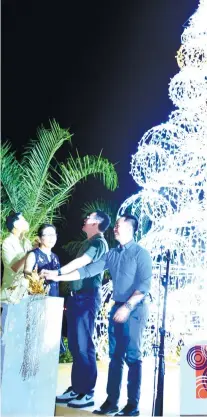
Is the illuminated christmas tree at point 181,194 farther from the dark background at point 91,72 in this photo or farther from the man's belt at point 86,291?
the man's belt at point 86,291

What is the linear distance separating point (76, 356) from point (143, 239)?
1.06 metres

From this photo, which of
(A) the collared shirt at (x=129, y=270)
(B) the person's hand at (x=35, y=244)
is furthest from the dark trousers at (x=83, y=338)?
(B) the person's hand at (x=35, y=244)

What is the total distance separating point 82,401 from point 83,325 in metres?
0.55

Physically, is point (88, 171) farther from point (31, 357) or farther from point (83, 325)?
point (31, 357)

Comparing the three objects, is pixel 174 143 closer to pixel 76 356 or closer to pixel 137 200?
pixel 137 200

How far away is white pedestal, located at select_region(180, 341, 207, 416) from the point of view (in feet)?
12.3

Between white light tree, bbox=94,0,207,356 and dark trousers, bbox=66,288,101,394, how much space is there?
0.41 m

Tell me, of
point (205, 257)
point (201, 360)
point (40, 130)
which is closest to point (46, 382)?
point (201, 360)

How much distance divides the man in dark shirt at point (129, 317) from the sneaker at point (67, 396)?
28cm

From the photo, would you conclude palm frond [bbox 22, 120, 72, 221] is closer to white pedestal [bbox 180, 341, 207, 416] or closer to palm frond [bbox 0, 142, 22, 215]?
palm frond [bbox 0, 142, 22, 215]

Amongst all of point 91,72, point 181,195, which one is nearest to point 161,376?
point 181,195

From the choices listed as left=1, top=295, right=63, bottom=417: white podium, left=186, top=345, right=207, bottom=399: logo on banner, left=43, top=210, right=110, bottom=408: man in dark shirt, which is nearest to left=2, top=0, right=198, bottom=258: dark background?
left=43, top=210, right=110, bottom=408: man in dark shirt

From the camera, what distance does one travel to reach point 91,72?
18.5ft

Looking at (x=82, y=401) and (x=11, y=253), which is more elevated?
(x=11, y=253)
